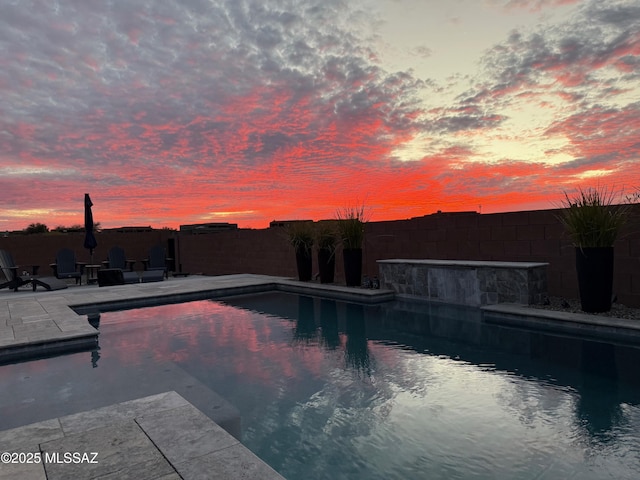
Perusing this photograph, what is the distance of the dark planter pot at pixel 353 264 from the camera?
9.80 meters

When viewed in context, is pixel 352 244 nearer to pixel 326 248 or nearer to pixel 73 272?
pixel 326 248

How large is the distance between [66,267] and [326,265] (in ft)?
25.2

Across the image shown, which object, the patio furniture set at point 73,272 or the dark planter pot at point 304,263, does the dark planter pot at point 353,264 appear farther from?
the patio furniture set at point 73,272

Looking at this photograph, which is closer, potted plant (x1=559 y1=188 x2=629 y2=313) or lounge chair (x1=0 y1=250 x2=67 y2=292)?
potted plant (x1=559 y1=188 x2=629 y2=313)

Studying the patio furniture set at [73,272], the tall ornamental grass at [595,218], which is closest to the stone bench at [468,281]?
the tall ornamental grass at [595,218]

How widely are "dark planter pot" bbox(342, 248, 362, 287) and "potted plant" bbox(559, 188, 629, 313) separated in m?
4.53

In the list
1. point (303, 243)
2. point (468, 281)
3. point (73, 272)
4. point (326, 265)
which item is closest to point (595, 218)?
point (468, 281)

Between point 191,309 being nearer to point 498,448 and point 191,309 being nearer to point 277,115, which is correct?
point 277,115

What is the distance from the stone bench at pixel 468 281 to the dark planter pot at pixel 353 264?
64 cm

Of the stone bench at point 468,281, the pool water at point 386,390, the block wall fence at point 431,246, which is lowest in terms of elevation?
the pool water at point 386,390

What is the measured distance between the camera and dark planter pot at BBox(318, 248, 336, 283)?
1055 cm

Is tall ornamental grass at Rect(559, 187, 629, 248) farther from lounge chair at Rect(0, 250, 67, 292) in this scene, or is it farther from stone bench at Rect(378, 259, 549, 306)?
lounge chair at Rect(0, 250, 67, 292)

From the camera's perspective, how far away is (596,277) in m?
6.02

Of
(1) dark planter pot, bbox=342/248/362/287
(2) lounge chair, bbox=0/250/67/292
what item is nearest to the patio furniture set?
(2) lounge chair, bbox=0/250/67/292
